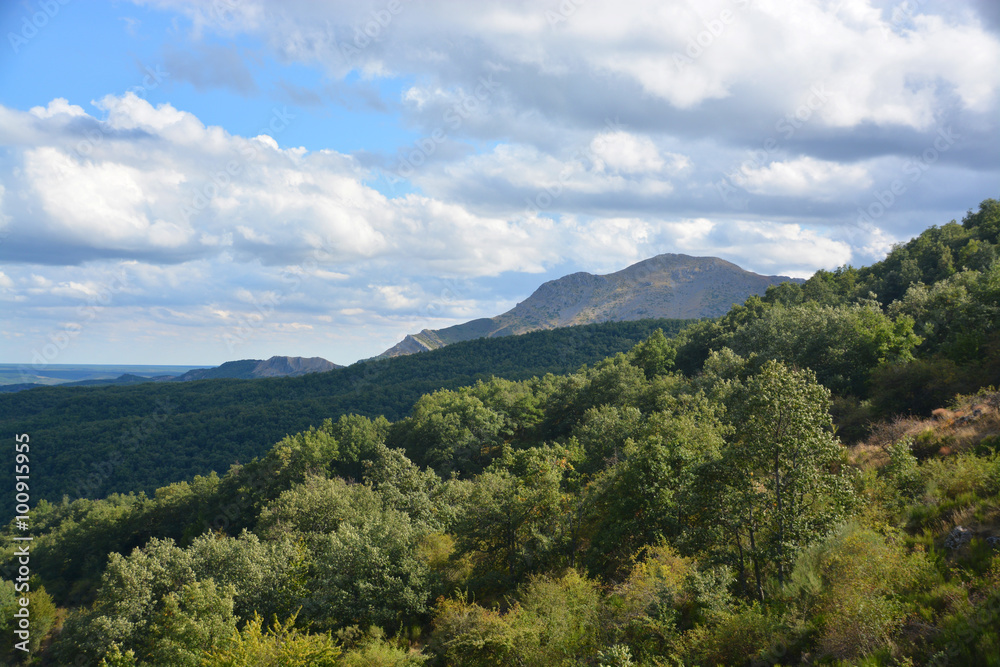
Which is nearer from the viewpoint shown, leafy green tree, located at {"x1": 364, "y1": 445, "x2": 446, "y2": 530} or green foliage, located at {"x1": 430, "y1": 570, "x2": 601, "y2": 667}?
green foliage, located at {"x1": 430, "y1": 570, "x2": 601, "y2": 667}

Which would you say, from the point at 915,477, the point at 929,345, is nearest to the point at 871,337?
the point at 929,345

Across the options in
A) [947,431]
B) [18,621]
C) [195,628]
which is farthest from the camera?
[18,621]

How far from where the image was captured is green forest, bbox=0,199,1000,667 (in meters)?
15.7

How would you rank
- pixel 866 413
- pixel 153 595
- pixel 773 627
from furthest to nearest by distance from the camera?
pixel 153 595, pixel 866 413, pixel 773 627

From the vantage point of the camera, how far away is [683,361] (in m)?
101

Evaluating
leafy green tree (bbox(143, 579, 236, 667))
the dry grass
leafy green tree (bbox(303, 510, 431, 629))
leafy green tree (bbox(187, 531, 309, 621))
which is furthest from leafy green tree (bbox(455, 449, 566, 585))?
the dry grass

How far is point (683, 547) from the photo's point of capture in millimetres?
25594

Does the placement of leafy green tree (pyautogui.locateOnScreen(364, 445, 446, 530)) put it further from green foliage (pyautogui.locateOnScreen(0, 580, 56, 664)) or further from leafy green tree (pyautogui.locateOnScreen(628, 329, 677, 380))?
leafy green tree (pyautogui.locateOnScreen(628, 329, 677, 380))

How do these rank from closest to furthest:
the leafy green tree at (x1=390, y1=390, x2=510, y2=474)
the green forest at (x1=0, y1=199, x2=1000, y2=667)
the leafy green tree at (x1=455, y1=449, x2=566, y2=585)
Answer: the green forest at (x1=0, y1=199, x2=1000, y2=667), the leafy green tree at (x1=455, y1=449, x2=566, y2=585), the leafy green tree at (x1=390, y1=390, x2=510, y2=474)

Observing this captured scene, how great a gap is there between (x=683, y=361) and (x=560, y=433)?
29353mm

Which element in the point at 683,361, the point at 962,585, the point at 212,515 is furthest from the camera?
the point at 683,361

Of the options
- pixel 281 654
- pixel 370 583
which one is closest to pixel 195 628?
pixel 370 583

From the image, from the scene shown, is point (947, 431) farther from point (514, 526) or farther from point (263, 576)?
point (263, 576)

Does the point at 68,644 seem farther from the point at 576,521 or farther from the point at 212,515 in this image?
the point at 212,515
